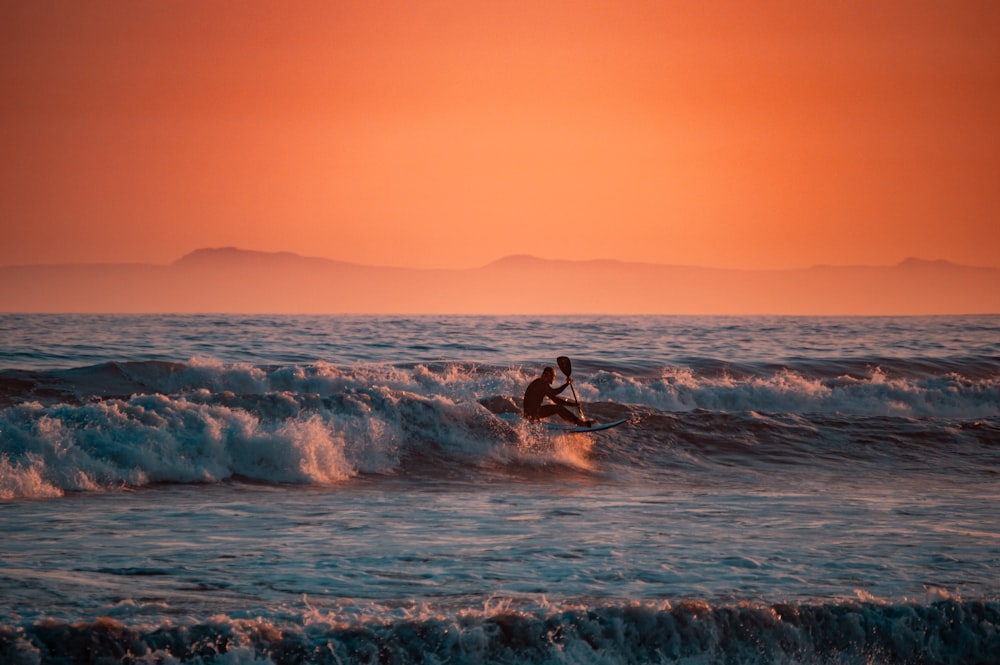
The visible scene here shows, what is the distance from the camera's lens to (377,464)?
1994cm

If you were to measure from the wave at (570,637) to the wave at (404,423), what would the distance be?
8.23 m

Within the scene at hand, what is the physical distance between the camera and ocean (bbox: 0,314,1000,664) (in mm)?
9430

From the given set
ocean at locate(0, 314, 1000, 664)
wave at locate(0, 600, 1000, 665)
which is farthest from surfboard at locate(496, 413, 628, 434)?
wave at locate(0, 600, 1000, 665)

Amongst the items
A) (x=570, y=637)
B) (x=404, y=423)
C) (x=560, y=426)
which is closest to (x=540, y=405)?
(x=560, y=426)

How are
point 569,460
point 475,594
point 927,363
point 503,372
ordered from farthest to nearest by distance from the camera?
1. point 927,363
2. point 503,372
3. point 569,460
4. point 475,594

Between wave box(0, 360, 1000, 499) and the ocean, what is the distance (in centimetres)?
8

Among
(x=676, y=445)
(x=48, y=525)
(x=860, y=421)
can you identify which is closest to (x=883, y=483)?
(x=676, y=445)

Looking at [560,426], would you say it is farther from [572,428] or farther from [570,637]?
[570,637]

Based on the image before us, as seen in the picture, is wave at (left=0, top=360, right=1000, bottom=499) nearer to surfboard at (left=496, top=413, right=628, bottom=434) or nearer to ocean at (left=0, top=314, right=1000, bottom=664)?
ocean at (left=0, top=314, right=1000, bottom=664)

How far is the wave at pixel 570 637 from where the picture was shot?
874 centimetres

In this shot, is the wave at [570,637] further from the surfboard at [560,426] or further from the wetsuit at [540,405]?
the wetsuit at [540,405]

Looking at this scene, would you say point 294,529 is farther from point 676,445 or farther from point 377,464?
point 676,445

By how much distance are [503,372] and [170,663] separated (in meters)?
Answer: 24.3

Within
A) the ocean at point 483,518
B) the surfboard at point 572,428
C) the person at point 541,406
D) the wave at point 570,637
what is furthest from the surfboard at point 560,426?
the wave at point 570,637
